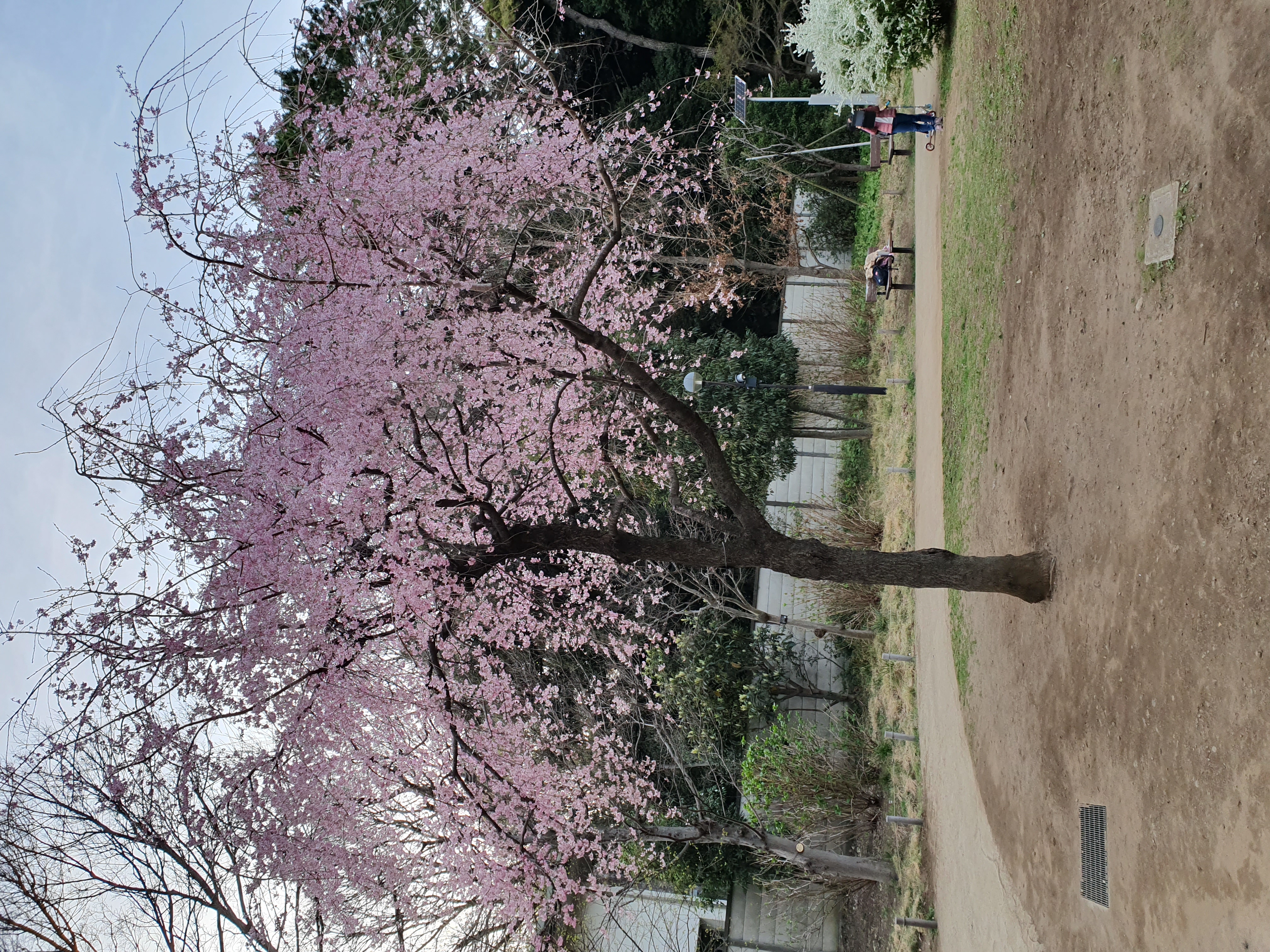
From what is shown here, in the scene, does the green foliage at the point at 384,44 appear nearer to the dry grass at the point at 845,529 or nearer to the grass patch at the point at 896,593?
the grass patch at the point at 896,593

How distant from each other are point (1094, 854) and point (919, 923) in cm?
485

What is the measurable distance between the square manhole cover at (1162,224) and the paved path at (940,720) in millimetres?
4707

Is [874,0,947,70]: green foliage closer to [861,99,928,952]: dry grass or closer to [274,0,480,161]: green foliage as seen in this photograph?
[861,99,928,952]: dry grass

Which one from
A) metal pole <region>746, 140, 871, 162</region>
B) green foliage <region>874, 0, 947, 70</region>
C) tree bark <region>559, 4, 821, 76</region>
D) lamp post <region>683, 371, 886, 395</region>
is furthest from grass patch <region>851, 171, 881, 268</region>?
tree bark <region>559, 4, 821, 76</region>

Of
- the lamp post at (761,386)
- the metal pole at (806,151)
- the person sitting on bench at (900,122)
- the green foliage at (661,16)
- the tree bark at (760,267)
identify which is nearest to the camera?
the person sitting on bench at (900,122)

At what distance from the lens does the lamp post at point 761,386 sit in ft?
36.9

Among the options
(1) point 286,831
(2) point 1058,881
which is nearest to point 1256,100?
(2) point 1058,881

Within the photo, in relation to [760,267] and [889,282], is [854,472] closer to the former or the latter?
[889,282]

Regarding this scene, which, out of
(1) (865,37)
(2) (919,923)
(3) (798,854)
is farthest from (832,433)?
(2) (919,923)

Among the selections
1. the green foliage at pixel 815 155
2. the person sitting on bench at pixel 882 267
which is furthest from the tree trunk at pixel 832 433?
the green foliage at pixel 815 155

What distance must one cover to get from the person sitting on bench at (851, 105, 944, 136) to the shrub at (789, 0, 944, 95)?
727mm

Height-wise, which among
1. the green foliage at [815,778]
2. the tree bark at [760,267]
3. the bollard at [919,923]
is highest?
the tree bark at [760,267]

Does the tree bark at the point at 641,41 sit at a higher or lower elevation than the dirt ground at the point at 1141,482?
higher

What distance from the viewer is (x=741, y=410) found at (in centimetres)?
1462
